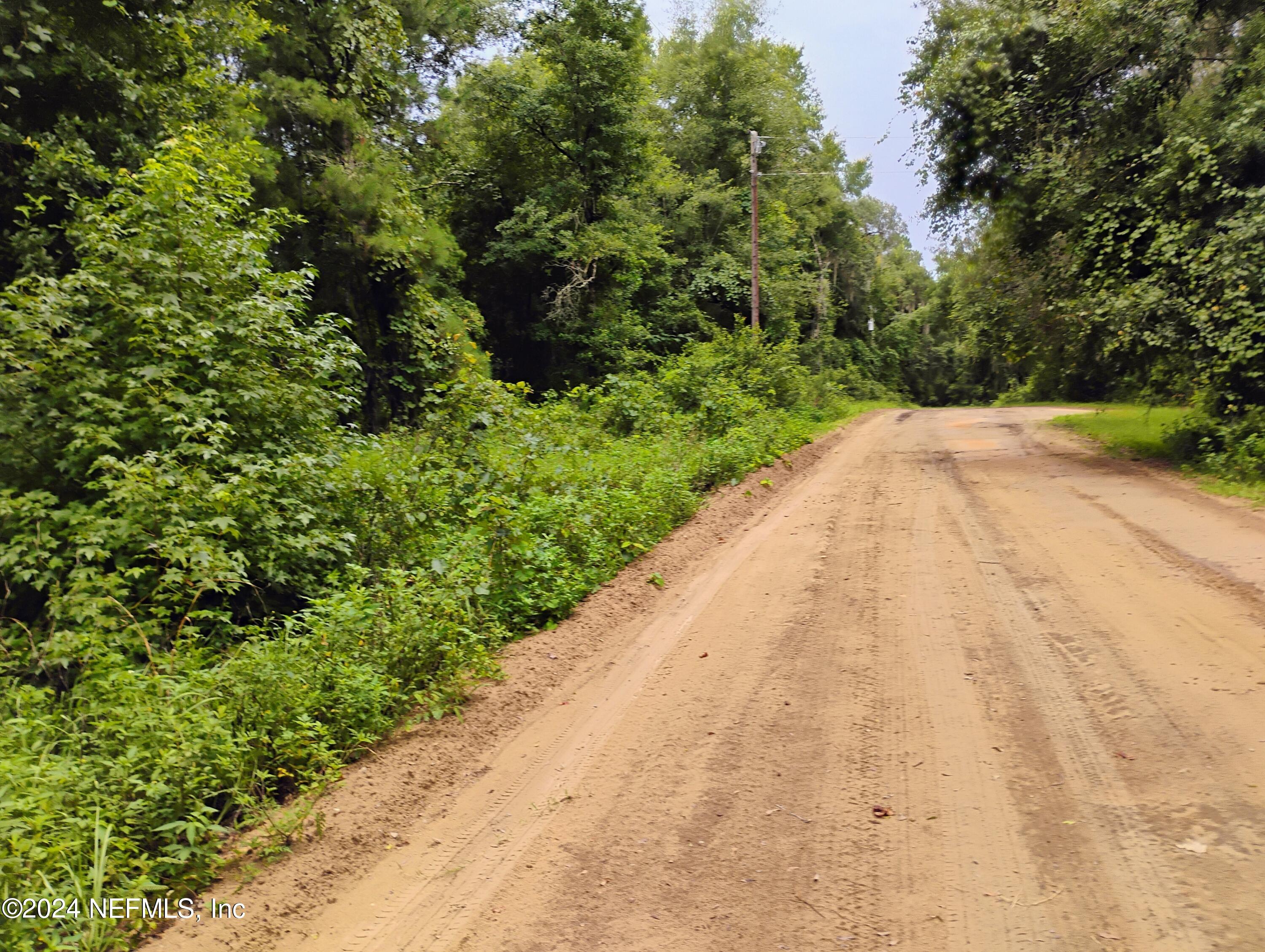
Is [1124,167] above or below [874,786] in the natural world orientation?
above

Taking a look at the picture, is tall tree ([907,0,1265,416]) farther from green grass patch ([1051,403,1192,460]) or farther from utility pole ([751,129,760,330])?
utility pole ([751,129,760,330])

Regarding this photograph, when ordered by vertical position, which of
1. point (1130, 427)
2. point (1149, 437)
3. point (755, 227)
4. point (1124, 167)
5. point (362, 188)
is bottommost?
point (1149, 437)

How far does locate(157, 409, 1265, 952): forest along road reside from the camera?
3.01 m

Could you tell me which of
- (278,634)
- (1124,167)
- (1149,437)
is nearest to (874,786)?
(278,634)

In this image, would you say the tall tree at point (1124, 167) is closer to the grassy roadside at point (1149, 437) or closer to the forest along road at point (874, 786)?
the grassy roadside at point (1149, 437)

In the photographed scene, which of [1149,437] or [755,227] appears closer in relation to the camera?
[1149,437]

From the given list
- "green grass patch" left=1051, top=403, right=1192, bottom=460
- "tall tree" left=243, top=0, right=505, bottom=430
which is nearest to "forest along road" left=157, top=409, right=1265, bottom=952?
"green grass patch" left=1051, top=403, right=1192, bottom=460

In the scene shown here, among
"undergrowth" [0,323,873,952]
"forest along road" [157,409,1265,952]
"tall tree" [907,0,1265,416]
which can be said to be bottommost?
"forest along road" [157,409,1265,952]

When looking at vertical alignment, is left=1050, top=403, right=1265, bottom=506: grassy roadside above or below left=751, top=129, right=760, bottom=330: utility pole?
below

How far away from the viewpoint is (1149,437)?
15234 mm

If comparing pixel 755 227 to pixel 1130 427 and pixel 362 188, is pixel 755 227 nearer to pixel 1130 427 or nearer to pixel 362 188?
pixel 1130 427

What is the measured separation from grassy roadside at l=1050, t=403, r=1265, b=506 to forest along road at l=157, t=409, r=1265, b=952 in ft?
12.7

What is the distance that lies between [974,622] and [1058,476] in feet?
24.0

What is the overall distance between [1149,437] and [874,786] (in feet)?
48.4
